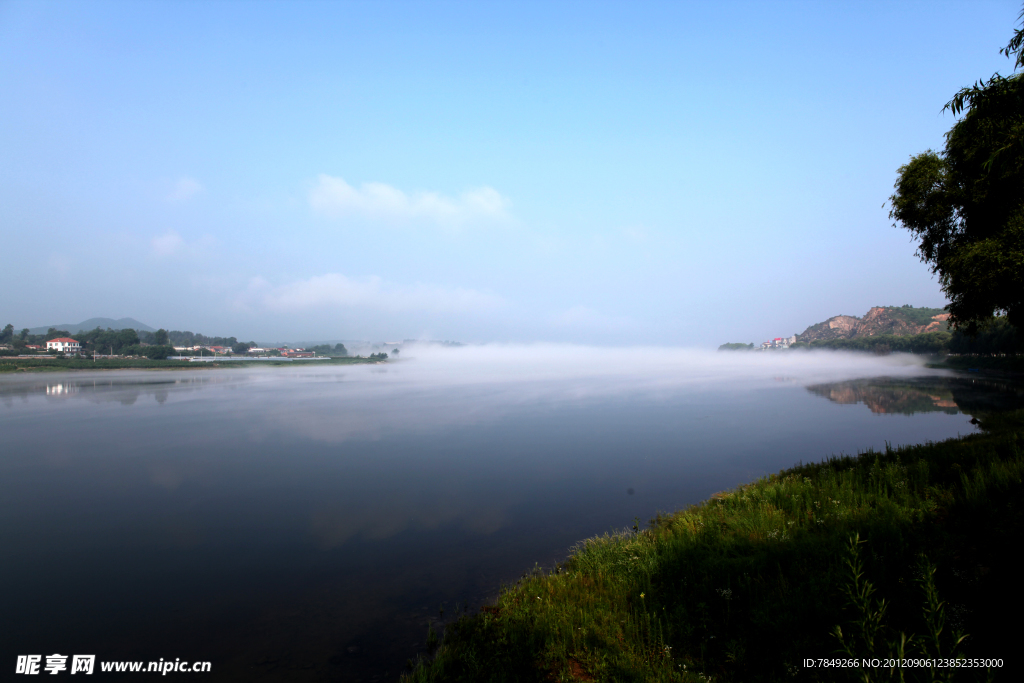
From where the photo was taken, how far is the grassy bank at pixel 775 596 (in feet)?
13.5

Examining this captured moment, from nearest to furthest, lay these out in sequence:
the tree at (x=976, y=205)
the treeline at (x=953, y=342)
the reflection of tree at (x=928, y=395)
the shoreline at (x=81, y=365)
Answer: the tree at (x=976, y=205), the reflection of tree at (x=928, y=395), the treeline at (x=953, y=342), the shoreline at (x=81, y=365)

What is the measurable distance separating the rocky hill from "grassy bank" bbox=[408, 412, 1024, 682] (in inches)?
5458

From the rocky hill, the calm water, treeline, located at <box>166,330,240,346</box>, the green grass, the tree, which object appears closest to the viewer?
the calm water

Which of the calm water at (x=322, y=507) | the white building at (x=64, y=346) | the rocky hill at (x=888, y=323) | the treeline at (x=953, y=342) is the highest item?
the rocky hill at (x=888, y=323)

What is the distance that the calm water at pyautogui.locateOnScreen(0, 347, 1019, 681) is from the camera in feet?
21.9

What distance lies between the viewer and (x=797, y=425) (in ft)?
71.8

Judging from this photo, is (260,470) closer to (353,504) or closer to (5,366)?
(353,504)

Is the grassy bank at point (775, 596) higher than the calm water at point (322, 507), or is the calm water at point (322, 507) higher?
the grassy bank at point (775, 596)

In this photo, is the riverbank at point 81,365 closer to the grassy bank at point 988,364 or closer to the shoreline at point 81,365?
the shoreline at point 81,365

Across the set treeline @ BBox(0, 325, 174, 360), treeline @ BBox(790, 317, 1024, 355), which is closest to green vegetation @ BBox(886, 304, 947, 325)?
treeline @ BBox(790, 317, 1024, 355)

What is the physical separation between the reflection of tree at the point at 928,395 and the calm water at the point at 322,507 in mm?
897

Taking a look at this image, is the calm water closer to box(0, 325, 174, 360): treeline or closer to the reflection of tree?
the reflection of tree

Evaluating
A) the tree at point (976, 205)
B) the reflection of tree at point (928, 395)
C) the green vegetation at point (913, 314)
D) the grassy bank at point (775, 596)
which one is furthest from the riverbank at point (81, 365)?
the green vegetation at point (913, 314)

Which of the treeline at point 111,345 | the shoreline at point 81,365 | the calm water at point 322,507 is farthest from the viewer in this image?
the treeline at point 111,345
